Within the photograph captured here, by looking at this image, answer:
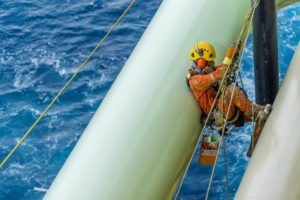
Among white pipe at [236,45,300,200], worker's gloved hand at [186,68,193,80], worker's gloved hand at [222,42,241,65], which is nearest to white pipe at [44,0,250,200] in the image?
worker's gloved hand at [186,68,193,80]

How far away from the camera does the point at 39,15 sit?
18406 mm

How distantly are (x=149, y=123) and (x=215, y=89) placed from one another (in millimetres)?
1885

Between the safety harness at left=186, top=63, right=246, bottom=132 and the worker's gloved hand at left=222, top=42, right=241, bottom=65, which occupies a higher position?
the worker's gloved hand at left=222, top=42, right=241, bottom=65

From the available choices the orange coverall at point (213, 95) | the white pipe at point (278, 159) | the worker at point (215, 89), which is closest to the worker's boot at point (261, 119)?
the worker at point (215, 89)

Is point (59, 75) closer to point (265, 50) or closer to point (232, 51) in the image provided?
point (265, 50)

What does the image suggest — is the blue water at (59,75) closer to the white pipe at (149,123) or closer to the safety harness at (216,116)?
the safety harness at (216,116)

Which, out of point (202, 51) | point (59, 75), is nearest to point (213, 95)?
point (202, 51)

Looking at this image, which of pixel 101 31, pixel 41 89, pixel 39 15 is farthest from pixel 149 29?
pixel 39 15

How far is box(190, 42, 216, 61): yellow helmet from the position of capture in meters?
7.80

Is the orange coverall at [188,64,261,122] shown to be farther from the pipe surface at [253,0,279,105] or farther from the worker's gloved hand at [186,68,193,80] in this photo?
the pipe surface at [253,0,279,105]

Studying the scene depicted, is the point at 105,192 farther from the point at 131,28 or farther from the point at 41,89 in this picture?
the point at 131,28

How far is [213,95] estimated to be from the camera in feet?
26.9

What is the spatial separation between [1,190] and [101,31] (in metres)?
6.94

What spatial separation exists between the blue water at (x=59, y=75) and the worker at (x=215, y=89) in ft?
12.2
